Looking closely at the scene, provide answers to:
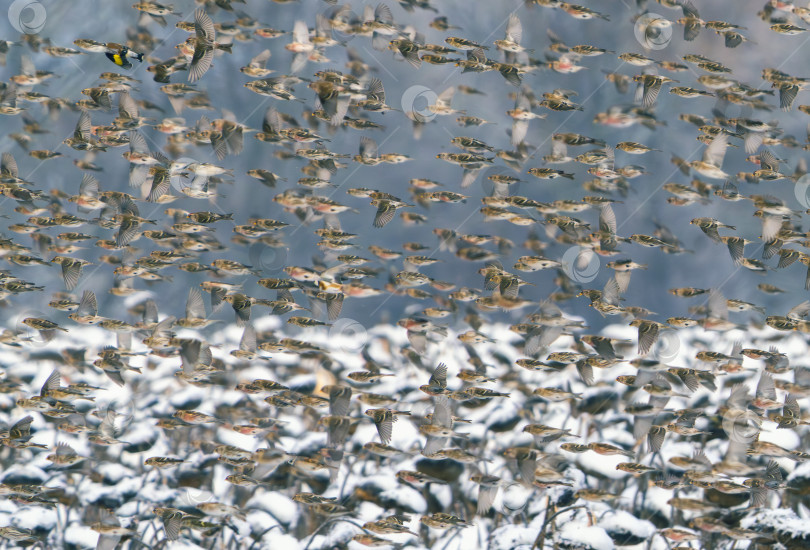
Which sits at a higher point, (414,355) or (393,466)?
(414,355)

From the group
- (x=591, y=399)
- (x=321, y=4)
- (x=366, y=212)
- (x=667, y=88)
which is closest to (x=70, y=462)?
(x=366, y=212)

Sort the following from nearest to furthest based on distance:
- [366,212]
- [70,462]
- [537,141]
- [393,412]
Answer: [393,412]
[70,462]
[537,141]
[366,212]

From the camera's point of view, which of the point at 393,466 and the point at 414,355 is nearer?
the point at 393,466

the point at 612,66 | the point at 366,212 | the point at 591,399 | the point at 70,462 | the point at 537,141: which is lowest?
the point at 70,462

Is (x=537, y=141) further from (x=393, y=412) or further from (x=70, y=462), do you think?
(x=70, y=462)

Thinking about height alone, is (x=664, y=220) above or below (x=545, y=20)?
below

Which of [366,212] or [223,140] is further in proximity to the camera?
[366,212]

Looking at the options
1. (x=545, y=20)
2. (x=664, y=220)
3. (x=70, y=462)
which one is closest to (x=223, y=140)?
(x=70, y=462)

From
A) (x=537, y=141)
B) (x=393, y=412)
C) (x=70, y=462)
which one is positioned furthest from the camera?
(x=537, y=141)
